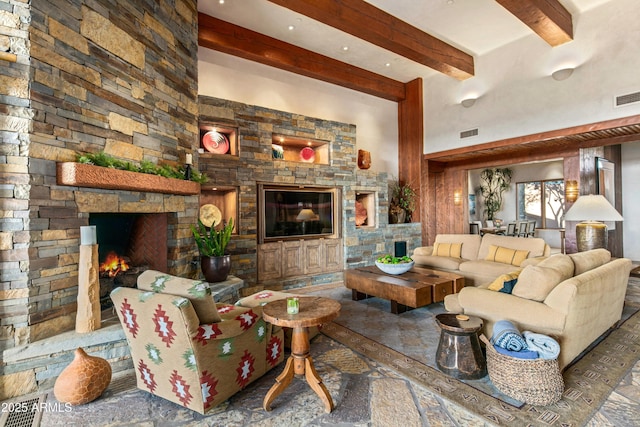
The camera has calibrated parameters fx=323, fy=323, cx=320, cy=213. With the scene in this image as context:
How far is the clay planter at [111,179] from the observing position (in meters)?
2.52

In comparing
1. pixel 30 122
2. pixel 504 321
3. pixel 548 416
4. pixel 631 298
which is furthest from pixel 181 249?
pixel 631 298

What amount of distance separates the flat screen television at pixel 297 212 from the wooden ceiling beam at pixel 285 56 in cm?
232

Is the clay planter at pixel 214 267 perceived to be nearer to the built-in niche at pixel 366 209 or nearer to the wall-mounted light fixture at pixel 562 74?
the built-in niche at pixel 366 209

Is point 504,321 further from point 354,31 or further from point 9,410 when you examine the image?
point 354,31

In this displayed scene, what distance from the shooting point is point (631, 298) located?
466 cm

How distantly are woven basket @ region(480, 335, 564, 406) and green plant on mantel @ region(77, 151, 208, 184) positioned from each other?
350 cm

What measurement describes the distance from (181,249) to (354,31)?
4124 millimetres

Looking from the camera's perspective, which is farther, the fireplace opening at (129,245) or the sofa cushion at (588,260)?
the fireplace opening at (129,245)

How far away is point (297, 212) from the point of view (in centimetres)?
586

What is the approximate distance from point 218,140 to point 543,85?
19.0ft

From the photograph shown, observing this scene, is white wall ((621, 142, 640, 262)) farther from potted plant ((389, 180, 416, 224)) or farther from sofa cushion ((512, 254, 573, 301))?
sofa cushion ((512, 254, 573, 301))

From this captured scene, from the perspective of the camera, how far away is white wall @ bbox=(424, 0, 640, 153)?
196 inches

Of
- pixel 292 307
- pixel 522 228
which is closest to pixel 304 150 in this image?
pixel 292 307

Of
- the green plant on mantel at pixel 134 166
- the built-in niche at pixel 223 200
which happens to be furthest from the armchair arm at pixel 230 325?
the built-in niche at pixel 223 200
